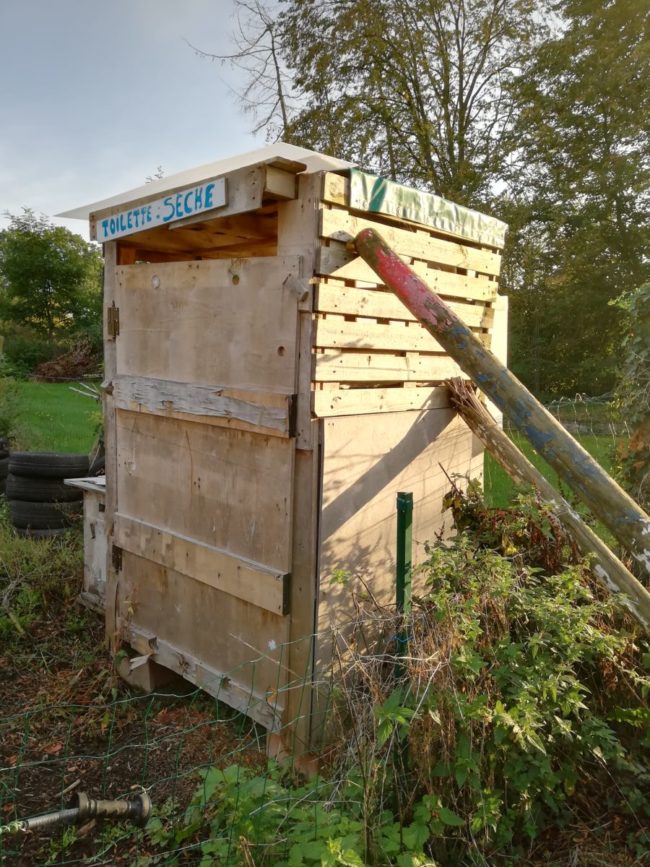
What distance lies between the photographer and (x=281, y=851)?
2.27m

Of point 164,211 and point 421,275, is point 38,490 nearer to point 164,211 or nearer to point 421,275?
point 164,211

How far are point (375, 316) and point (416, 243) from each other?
0.59 m

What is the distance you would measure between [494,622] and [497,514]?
2.67 feet

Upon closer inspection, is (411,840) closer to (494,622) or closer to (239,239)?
(494,622)

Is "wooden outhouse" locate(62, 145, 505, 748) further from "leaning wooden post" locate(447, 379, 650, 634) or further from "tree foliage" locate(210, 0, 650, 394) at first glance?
"tree foliage" locate(210, 0, 650, 394)

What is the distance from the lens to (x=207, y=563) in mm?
3908

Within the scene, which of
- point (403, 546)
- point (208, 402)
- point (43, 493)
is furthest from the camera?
point (43, 493)

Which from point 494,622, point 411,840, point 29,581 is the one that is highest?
point 494,622

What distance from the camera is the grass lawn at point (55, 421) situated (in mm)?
10711

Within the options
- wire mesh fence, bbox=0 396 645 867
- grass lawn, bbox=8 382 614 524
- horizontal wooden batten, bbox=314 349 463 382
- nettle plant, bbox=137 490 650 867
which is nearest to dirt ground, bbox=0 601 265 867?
wire mesh fence, bbox=0 396 645 867

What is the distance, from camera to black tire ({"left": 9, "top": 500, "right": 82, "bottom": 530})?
6.67 m

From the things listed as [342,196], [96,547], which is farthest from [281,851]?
[96,547]

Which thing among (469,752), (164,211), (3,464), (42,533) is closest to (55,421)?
(3,464)

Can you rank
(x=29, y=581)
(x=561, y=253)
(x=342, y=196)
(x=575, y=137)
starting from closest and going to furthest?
(x=342, y=196)
(x=29, y=581)
(x=575, y=137)
(x=561, y=253)
